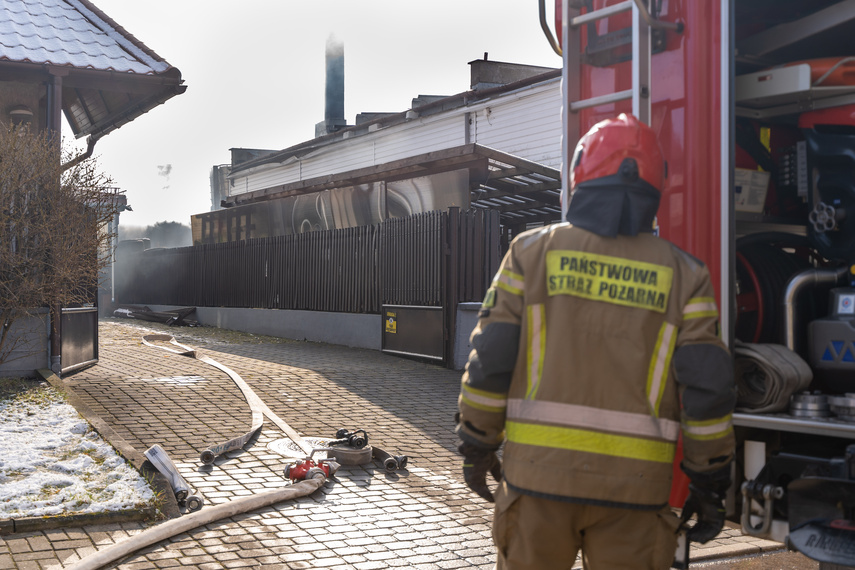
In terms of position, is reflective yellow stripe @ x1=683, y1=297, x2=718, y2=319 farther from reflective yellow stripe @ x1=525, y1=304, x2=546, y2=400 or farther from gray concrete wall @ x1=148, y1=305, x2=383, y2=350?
gray concrete wall @ x1=148, y1=305, x2=383, y2=350

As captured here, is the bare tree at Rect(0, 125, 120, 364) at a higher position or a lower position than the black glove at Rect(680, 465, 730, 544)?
higher

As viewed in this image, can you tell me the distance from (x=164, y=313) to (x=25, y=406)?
15566mm

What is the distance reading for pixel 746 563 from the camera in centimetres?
542

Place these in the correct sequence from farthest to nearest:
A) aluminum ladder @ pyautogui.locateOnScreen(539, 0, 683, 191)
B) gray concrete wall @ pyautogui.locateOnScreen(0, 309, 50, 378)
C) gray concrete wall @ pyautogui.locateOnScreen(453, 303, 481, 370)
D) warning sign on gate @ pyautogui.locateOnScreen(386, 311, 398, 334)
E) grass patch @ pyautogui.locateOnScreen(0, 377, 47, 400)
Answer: warning sign on gate @ pyautogui.locateOnScreen(386, 311, 398, 334)
gray concrete wall @ pyautogui.locateOnScreen(453, 303, 481, 370)
gray concrete wall @ pyautogui.locateOnScreen(0, 309, 50, 378)
grass patch @ pyautogui.locateOnScreen(0, 377, 47, 400)
aluminum ladder @ pyautogui.locateOnScreen(539, 0, 683, 191)

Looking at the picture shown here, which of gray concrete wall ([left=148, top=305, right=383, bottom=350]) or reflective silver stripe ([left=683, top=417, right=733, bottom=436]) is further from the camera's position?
gray concrete wall ([left=148, top=305, right=383, bottom=350])

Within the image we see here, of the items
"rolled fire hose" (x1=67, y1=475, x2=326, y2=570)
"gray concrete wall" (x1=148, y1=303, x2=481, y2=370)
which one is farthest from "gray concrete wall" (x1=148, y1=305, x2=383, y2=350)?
"rolled fire hose" (x1=67, y1=475, x2=326, y2=570)

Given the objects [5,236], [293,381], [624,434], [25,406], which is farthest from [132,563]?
[293,381]

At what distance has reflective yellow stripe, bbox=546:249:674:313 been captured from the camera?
2818 mm

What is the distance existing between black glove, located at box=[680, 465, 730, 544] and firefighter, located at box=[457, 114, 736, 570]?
1 centimetres

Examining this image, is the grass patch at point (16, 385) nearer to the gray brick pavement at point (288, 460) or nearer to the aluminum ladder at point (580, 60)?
the gray brick pavement at point (288, 460)

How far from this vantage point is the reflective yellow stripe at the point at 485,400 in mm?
2912

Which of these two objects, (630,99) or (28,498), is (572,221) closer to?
(630,99)

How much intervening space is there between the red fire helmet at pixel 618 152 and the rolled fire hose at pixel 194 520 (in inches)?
138

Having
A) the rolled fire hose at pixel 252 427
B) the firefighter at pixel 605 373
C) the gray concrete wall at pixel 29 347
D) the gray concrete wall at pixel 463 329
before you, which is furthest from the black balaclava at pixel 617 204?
the gray concrete wall at pixel 463 329
